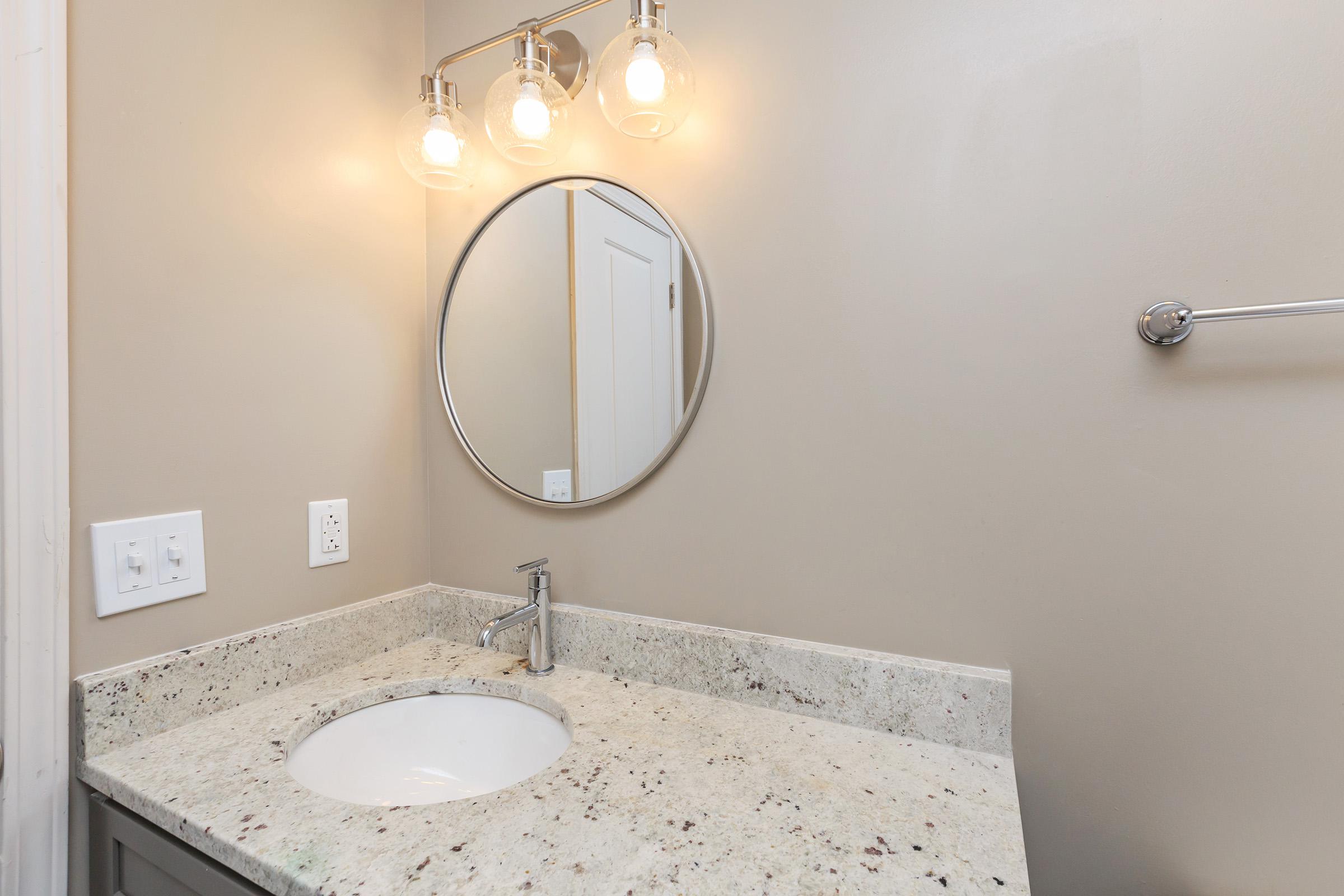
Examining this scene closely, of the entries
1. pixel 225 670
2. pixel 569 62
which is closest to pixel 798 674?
pixel 225 670

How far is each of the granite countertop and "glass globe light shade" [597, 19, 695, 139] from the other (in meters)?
0.89

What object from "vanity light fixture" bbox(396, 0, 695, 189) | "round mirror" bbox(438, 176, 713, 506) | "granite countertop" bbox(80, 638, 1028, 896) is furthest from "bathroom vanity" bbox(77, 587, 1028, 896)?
"vanity light fixture" bbox(396, 0, 695, 189)

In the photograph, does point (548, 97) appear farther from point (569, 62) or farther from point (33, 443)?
point (33, 443)

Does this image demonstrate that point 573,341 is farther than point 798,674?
Yes

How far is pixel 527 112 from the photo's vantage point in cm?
96

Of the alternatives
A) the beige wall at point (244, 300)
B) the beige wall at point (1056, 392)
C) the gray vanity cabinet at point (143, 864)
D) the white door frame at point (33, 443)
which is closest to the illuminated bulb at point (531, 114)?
the beige wall at point (1056, 392)

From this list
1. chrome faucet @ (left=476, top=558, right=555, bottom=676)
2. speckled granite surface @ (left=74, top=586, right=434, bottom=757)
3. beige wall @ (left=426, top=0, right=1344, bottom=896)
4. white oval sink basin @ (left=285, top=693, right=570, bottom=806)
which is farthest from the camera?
chrome faucet @ (left=476, top=558, right=555, bottom=676)


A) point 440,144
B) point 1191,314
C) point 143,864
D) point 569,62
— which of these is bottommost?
point 143,864

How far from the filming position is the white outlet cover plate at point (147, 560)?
791mm

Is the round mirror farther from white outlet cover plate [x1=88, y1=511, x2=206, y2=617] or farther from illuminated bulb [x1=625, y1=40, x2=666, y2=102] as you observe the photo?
white outlet cover plate [x1=88, y1=511, x2=206, y2=617]

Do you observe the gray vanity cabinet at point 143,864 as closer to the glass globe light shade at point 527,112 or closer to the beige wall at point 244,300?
the beige wall at point 244,300

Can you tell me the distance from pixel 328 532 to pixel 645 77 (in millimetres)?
910

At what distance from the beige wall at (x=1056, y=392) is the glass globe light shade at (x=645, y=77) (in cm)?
10

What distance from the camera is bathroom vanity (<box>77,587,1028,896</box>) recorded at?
0.56 meters
